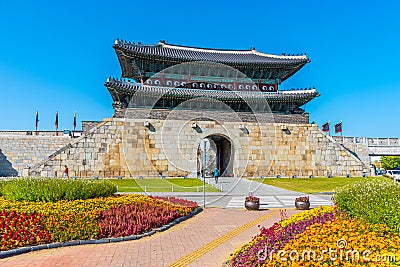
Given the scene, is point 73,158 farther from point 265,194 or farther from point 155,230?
point 155,230

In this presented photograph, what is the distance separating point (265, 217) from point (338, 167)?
2451cm

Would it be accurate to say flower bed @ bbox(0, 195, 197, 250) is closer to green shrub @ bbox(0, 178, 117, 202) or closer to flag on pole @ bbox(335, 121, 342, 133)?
green shrub @ bbox(0, 178, 117, 202)

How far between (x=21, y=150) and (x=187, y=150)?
18.5 meters

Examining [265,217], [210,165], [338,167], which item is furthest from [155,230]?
[210,165]

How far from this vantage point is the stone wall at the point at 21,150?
3361 cm

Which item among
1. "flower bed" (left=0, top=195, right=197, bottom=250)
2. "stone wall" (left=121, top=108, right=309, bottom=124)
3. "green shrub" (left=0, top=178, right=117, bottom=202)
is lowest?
"flower bed" (left=0, top=195, right=197, bottom=250)

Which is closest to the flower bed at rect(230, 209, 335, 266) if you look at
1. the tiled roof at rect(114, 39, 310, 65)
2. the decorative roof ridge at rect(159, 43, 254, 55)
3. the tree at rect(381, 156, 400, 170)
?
the tiled roof at rect(114, 39, 310, 65)

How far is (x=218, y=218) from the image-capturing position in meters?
13.2

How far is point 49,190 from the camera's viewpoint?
12250 mm

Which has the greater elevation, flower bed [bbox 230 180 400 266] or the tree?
the tree

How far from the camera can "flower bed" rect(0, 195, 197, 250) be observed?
9164mm

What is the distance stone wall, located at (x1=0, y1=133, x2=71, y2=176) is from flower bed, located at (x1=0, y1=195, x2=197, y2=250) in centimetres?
2567

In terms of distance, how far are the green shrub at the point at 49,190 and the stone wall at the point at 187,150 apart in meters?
15.9

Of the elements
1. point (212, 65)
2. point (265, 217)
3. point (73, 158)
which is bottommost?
point (265, 217)
